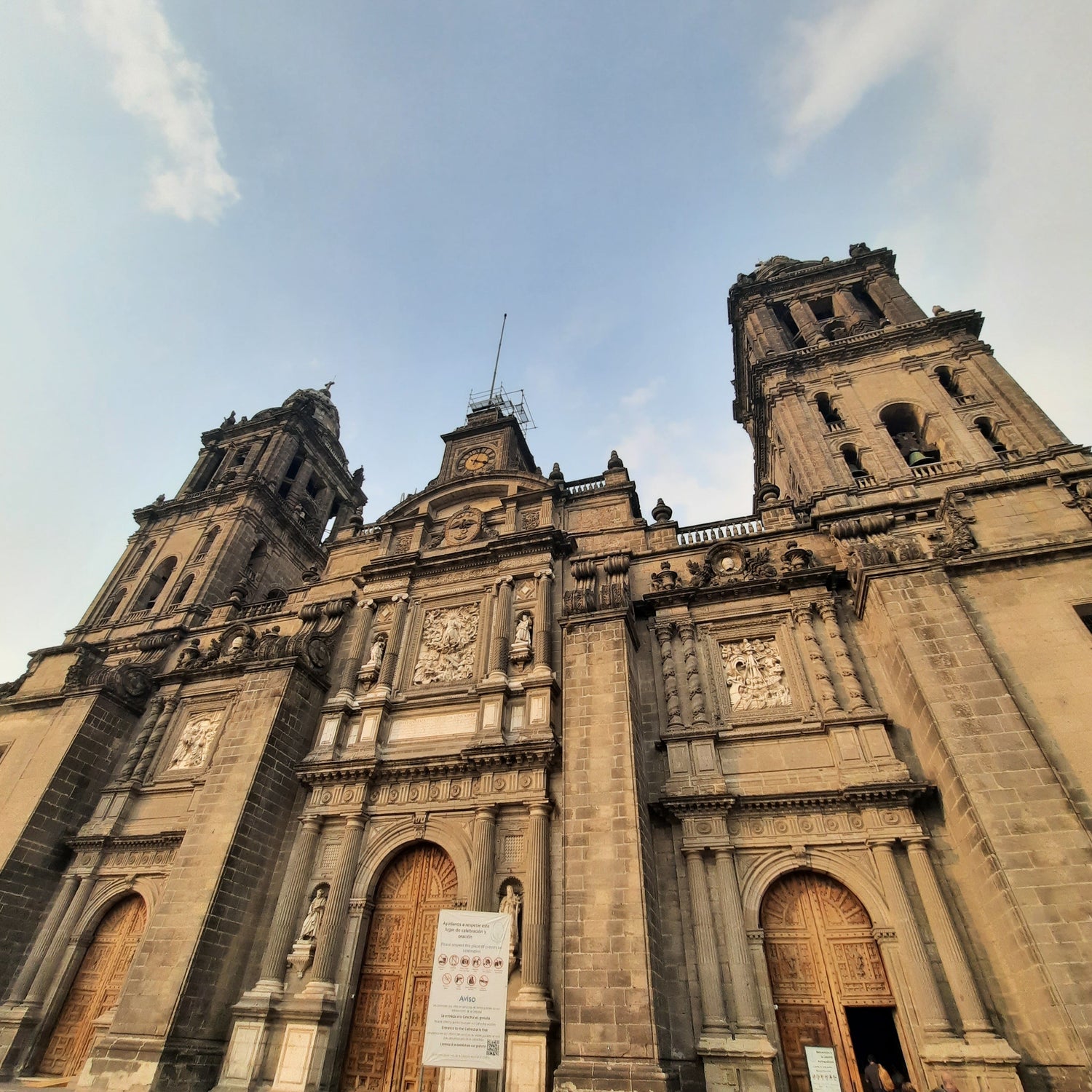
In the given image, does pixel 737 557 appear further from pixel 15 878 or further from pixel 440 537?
pixel 15 878

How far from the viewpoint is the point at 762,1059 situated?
9.98 m

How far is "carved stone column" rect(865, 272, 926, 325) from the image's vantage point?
22547 millimetres

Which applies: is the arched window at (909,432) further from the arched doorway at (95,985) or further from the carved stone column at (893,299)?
the arched doorway at (95,985)

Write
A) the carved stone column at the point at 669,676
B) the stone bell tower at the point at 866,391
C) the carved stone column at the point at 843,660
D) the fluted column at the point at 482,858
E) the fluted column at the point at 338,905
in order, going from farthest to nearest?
the stone bell tower at the point at 866,391 → the carved stone column at the point at 669,676 → the carved stone column at the point at 843,660 → the fluted column at the point at 338,905 → the fluted column at the point at 482,858

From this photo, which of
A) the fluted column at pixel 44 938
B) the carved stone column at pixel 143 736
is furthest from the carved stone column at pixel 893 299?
the fluted column at pixel 44 938

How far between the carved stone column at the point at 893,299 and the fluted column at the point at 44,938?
29471 millimetres

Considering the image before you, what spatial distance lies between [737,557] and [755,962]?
902 centimetres

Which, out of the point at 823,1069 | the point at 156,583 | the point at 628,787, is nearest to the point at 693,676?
the point at 628,787

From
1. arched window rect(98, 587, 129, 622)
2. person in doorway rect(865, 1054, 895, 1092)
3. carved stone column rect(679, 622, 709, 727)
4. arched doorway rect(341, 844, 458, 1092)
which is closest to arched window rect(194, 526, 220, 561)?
arched window rect(98, 587, 129, 622)

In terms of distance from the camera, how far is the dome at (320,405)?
32.7 metres

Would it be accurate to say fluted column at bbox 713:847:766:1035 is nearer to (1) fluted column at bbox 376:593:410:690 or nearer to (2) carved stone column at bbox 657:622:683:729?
(2) carved stone column at bbox 657:622:683:729

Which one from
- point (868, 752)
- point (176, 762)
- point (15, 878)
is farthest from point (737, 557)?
point (15, 878)

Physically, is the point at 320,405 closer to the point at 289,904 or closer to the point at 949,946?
the point at 289,904

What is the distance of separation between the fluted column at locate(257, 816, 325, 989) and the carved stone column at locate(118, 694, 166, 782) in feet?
23.4
